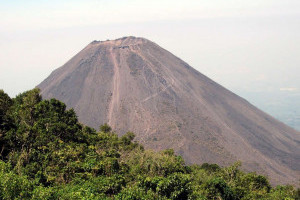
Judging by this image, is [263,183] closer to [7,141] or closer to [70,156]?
[70,156]

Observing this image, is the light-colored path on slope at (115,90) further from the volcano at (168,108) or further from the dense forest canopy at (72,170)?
the dense forest canopy at (72,170)

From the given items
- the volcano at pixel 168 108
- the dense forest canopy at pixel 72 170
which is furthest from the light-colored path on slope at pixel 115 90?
the dense forest canopy at pixel 72 170

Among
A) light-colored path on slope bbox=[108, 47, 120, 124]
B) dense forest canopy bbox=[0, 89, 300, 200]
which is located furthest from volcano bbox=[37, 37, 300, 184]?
dense forest canopy bbox=[0, 89, 300, 200]

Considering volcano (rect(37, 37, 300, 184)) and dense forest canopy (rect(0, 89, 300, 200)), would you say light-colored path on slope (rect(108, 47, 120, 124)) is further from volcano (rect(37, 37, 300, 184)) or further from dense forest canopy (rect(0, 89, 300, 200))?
dense forest canopy (rect(0, 89, 300, 200))

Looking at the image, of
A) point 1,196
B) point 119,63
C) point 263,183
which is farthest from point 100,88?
point 1,196

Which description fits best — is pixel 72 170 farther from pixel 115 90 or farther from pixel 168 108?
pixel 115 90

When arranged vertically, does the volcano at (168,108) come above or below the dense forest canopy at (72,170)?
above
